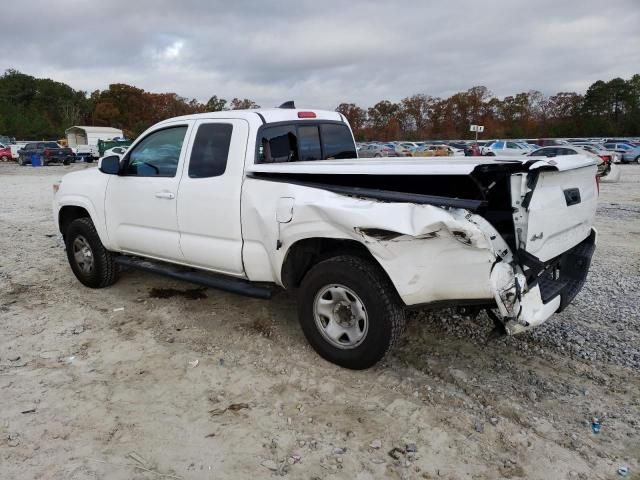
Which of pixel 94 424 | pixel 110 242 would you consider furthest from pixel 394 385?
pixel 110 242

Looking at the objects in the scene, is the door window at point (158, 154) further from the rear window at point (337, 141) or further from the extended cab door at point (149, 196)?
the rear window at point (337, 141)

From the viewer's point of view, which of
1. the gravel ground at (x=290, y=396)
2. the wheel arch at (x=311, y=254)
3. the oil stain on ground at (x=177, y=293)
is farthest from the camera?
the oil stain on ground at (x=177, y=293)

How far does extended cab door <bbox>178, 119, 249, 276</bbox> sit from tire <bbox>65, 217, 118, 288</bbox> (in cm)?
149

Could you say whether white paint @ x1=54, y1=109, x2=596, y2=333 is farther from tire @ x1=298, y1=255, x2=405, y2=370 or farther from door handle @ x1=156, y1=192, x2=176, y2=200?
tire @ x1=298, y1=255, x2=405, y2=370

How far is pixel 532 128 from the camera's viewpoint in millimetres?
67562

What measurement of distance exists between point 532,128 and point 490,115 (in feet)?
22.3

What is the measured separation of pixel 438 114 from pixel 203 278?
249 ft

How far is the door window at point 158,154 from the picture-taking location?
4609 millimetres

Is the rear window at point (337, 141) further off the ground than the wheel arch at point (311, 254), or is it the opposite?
the rear window at point (337, 141)

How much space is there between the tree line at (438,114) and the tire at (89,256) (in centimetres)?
6285

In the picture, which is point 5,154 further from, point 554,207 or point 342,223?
point 554,207

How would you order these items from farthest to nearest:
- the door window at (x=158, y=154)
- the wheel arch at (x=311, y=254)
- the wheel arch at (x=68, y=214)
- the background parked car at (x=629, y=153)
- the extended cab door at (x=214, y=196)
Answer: the background parked car at (x=629, y=153) → the wheel arch at (x=68, y=214) → the door window at (x=158, y=154) → the extended cab door at (x=214, y=196) → the wheel arch at (x=311, y=254)

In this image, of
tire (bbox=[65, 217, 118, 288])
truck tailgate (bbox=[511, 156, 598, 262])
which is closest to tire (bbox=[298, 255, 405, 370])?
truck tailgate (bbox=[511, 156, 598, 262])

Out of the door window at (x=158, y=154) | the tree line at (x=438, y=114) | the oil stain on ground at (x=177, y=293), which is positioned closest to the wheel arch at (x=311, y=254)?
the door window at (x=158, y=154)
